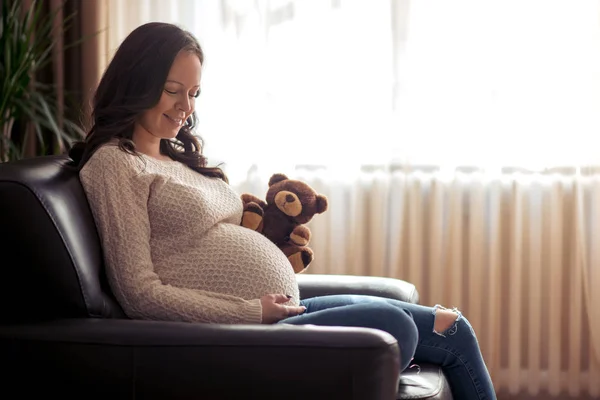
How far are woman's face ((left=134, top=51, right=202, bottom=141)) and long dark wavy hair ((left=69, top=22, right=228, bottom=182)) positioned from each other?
0.8 inches

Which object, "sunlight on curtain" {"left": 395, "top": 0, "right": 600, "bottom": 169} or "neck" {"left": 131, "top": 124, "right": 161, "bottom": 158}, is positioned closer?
"neck" {"left": 131, "top": 124, "right": 161, "bottom": 158}

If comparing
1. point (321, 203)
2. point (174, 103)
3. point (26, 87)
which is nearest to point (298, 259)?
point (321, 203)

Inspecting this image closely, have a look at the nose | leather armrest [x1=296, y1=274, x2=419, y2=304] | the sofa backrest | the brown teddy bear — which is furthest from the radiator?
the sofa backrest

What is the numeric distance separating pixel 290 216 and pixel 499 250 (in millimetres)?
1136

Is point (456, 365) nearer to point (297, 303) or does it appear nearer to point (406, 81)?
point (297, 303)

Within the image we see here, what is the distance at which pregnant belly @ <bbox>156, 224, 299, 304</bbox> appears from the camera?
1.74m

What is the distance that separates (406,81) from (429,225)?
511mm

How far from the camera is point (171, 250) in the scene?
5.83ft

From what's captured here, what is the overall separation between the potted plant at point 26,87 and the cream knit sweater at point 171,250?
1.08 metres

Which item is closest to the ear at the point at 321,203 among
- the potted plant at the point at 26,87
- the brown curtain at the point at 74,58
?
the potted plant at the point at 26,87

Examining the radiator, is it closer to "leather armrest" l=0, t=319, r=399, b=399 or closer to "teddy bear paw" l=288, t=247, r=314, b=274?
"teddy bear paw" l=288, t=247, r=314, b=274

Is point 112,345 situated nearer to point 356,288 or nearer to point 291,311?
point 291,311

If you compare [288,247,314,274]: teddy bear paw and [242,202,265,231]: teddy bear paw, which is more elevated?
[242,202,265,231]: teddy bear paw

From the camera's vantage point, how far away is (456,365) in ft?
6.26
